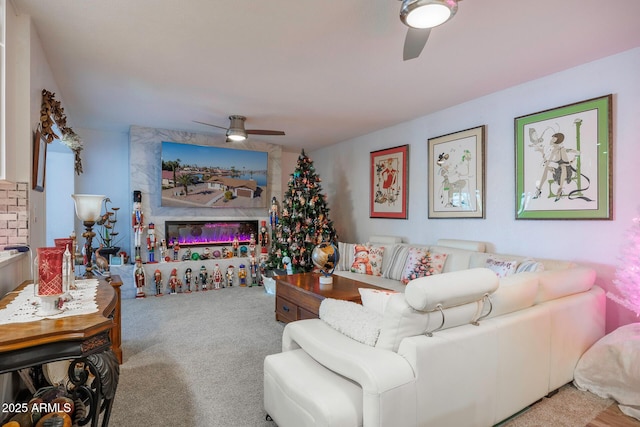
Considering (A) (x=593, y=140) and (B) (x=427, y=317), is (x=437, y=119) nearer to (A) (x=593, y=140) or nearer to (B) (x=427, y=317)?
(A) (x=593, y=140)

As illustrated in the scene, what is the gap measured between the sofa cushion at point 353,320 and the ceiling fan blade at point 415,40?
5.36 ft

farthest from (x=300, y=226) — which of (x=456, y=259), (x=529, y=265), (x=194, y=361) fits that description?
(x=529, y=265)

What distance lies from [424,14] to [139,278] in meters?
5.03

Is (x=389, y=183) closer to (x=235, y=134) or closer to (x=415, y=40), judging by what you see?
(x=235, y=134)

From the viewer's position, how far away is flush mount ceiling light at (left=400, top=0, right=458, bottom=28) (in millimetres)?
1640

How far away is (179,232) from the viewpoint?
567 centimetres

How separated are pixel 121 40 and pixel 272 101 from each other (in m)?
1.71

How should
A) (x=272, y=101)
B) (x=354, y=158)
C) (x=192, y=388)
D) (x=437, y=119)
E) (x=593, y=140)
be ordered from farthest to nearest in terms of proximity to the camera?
(x=354, y=158) < (x=437, y=119) < (x=272, y=101) < (x=593, y=140) < (x=192, y=388)

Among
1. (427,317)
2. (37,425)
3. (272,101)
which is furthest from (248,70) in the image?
(37,425)

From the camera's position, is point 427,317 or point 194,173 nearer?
point 427,317

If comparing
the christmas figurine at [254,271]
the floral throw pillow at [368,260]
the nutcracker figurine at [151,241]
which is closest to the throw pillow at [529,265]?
the floral throw pillow at [368,260]

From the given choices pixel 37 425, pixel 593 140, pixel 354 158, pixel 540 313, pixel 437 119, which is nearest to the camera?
Result: pixel 37 425

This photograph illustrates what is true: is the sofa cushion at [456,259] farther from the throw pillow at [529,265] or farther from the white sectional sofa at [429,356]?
the white sectional sofa at [429,356]

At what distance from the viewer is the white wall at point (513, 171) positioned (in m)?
2.81
